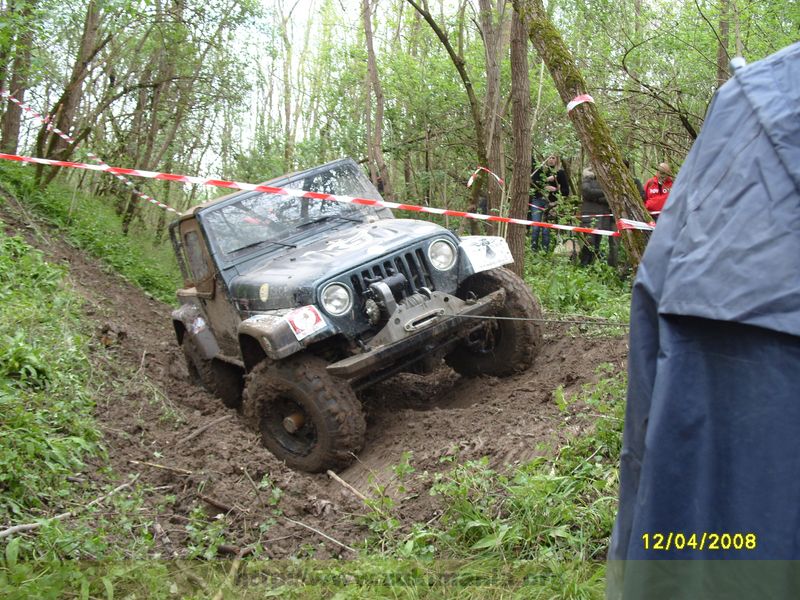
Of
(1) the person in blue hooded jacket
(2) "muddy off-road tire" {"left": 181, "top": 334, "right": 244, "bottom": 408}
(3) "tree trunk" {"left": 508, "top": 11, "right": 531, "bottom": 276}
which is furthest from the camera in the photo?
(3) "tree trunk" {"left": 508, "top": 11, "right": 531, "bottom": 276}

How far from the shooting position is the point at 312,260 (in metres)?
5.66

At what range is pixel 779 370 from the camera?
3.79 feet

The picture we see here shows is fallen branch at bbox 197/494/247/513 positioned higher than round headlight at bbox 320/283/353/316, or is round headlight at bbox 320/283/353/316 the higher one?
round headlight at bbox 320/283/353/316

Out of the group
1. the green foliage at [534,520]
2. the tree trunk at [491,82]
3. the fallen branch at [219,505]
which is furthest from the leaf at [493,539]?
the tree trunk at [491,82]

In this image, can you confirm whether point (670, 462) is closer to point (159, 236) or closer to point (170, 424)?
point (170, 424)

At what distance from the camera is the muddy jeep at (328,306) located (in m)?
5.12

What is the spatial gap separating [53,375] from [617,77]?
10064 millimetres

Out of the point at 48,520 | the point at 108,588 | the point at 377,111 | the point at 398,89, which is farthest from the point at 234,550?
the point at 398,89

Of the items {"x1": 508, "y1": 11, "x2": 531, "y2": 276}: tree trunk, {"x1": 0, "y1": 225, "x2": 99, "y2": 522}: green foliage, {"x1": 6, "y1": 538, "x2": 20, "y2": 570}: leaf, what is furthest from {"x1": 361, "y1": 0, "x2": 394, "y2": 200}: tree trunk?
{"x1": 6, "y1": 538, "x2": 20, "y2": 570}: leaf

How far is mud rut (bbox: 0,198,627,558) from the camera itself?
407cm

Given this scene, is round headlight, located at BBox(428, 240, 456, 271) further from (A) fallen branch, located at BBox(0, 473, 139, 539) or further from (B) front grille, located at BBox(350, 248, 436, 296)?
(A) fallen branch, located at BBox(0, 473, 139, 539)

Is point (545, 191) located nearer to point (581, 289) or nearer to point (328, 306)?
point (581, 289)
